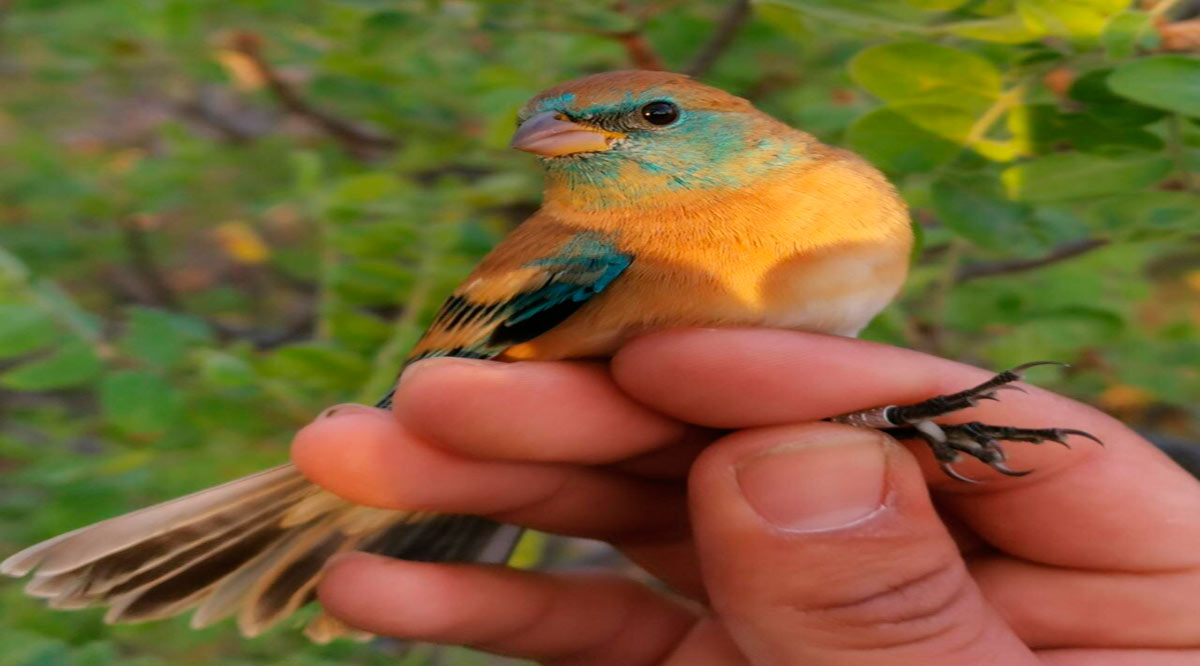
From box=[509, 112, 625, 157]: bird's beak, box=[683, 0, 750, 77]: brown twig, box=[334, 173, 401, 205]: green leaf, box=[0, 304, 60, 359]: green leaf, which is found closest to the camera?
box=[509, 112, 625, 157]: bird's beak

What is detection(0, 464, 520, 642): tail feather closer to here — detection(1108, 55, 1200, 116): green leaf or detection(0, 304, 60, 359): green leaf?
detection(0, 304, 60, 359): green leaf

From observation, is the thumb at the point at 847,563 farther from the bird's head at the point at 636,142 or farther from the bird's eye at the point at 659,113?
the bird's eye at the point at 659,113

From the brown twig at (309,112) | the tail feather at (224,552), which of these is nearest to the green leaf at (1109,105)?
the tail feather at (224,552)

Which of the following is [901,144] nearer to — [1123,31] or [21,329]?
[1123,31]

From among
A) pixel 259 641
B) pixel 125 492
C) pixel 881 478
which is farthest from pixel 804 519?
pixel 125 492

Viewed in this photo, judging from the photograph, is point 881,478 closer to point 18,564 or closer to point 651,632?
point 651,632

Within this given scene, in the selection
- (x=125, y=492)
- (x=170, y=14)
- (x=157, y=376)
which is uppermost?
(x=170, y=14)

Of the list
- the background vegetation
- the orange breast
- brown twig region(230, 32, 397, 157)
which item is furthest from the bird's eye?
brown twig region(230, 32, 397, 157)
